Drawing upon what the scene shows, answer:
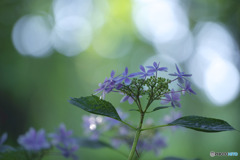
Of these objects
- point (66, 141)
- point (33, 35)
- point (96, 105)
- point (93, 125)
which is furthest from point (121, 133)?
point (33, 35)

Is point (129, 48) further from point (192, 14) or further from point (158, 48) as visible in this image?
point (192, 14)

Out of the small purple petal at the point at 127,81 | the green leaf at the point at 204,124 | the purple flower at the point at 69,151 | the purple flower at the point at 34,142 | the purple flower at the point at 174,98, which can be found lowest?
the purple flower at the point at 69,151

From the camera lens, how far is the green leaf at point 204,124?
77 cm

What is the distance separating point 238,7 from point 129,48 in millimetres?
11688

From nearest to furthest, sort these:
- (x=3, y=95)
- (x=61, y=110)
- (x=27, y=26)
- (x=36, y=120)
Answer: (x=3, y=95)
(x=36, y=120)
(x=61, y=110)
(x=27, y=26)

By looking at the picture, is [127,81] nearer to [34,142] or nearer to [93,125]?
[34,142]

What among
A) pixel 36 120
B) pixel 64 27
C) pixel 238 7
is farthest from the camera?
pixel 64 27

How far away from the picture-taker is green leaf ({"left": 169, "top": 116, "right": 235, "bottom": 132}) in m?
0.77

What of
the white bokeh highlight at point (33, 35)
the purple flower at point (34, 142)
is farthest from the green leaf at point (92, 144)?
the white bokeh highlight at point (33, 35)

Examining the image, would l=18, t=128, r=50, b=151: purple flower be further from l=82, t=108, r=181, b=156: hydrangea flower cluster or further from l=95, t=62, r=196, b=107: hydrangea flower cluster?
l=95, t=62, r=196, b=107: hydrangea flower cluster

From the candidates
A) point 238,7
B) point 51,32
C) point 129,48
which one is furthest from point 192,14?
point 51,32

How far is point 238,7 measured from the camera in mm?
7035

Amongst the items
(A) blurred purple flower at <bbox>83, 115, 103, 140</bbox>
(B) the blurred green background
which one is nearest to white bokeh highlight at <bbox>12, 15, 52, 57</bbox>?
(B) the blurred green background

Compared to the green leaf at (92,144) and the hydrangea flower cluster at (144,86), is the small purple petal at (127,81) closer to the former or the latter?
the hydrangea flower cluster at (144,86)
